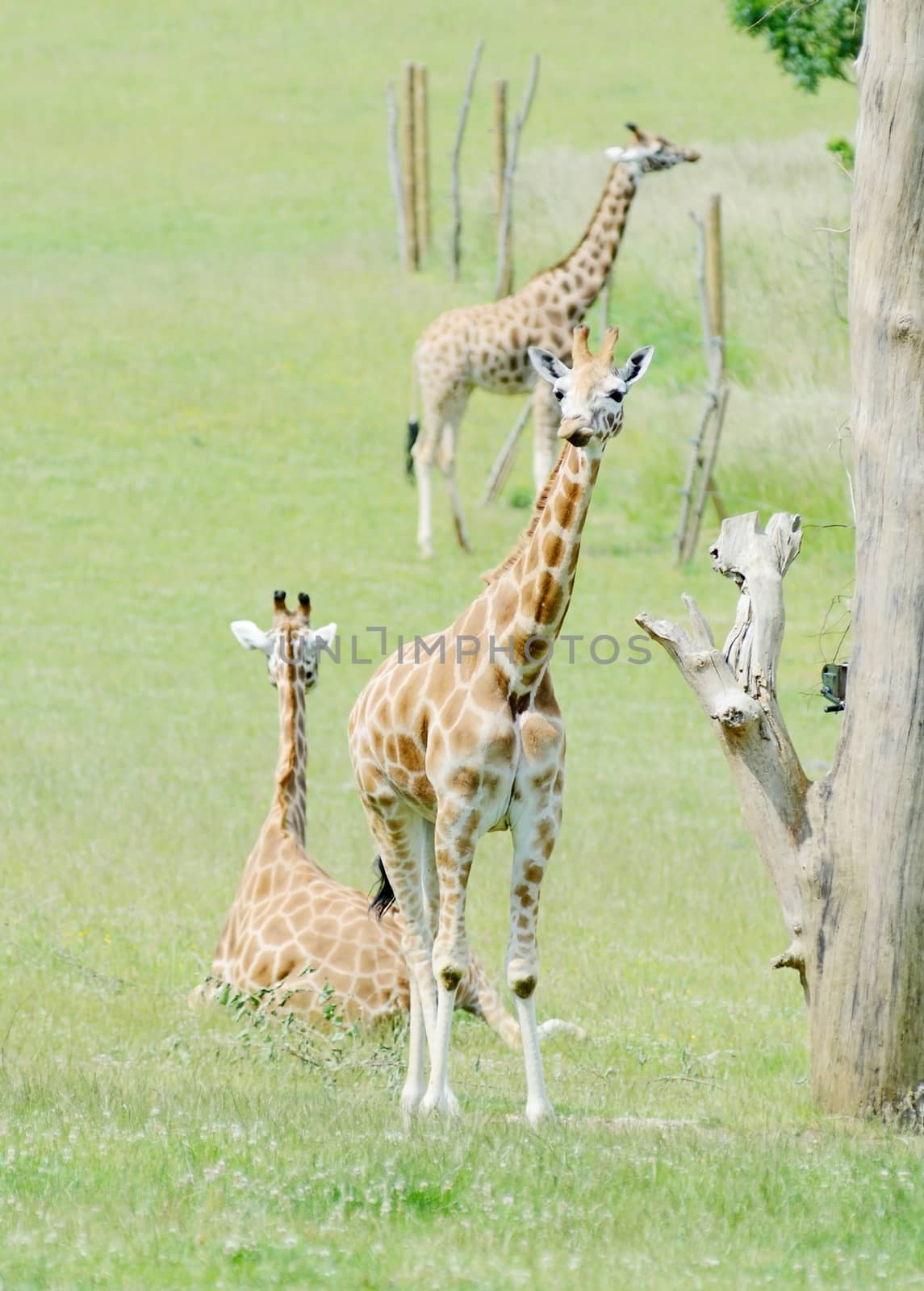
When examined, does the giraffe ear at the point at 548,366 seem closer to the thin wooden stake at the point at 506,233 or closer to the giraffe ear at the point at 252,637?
the giraffe ear at the point at 252,637

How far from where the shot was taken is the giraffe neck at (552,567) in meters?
6.81

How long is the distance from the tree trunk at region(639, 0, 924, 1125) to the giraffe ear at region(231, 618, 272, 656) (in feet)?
10.6

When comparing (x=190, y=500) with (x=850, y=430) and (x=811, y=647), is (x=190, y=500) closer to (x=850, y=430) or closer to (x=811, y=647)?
(x=811, y=647)

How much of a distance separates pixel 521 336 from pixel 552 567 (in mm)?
12758

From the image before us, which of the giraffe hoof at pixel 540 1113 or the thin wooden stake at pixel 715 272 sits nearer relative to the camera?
the giraffe hoof at pixel 540 1113

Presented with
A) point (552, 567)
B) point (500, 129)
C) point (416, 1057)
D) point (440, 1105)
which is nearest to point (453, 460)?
point (500, 129)

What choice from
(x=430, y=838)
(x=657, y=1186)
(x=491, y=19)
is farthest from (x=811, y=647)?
(x=491, y=19)

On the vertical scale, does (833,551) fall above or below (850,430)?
below

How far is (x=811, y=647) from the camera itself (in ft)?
60.5

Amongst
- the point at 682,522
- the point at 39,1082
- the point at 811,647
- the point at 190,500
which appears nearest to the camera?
the point at 39,1082

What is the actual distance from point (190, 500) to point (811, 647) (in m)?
7.35

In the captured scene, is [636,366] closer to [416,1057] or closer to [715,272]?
[416,1057]

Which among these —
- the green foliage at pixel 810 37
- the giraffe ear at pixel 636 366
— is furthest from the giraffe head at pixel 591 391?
the green foliage at pixel 810 37

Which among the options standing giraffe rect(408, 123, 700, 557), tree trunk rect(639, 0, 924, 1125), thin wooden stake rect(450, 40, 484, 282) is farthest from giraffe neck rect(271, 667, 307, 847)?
thin wooden stake rect(450, 40, 484, 282)
